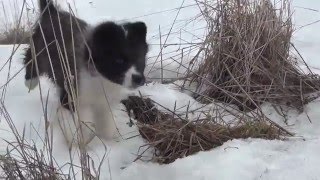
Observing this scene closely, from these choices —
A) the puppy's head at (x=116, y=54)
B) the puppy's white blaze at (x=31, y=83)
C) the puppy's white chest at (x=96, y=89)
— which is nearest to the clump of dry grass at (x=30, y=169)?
the puppy's white chest at (x=96, y=89)

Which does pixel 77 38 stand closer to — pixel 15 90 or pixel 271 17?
pixel 15 90

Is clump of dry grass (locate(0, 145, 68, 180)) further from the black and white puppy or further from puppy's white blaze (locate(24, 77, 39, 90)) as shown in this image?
puppy's white blaze (locate(24, 77, 39, 90))

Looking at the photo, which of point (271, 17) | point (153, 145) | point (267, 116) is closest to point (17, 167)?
point (153, 145)

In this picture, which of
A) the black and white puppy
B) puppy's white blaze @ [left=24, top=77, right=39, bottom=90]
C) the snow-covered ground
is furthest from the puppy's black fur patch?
puppy's white blaze @ [left=24, top=77, right=39, bottom=90]

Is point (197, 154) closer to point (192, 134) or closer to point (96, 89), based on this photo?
point (192, 134)

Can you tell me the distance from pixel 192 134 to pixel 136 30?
715 millimetres

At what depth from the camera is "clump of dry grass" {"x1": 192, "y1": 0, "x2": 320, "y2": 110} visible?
10.9 ft

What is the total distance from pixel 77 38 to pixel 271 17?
4.66 ft

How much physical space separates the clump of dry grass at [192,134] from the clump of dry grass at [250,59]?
497mm

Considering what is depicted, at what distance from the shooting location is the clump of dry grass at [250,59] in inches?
131

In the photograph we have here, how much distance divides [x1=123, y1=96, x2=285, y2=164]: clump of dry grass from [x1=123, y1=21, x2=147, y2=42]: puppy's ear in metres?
0.51

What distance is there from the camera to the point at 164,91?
3551 millimetres

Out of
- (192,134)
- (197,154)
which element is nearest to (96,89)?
(192,134)

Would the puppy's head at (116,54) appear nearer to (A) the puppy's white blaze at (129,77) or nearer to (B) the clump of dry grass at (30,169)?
(A) the puppy's white blaze at (129,77)
